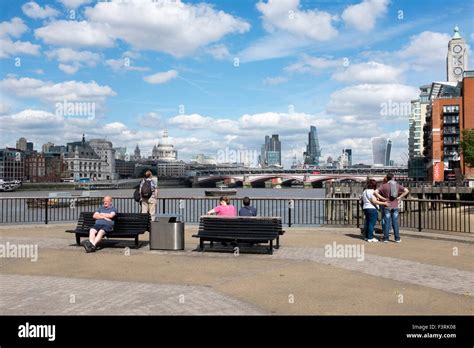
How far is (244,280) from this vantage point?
27.8 feet

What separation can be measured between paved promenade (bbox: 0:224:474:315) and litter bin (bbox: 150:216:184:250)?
0.29 metres

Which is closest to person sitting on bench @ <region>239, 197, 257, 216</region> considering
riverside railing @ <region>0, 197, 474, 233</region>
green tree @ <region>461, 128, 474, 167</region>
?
riverside railing @ <region>0, 197, 474, 233</region>

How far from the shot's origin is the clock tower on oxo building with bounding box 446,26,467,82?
184m

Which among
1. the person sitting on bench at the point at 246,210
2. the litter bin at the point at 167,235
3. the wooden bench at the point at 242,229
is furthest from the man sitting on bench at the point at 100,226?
the person sitting on bench at the point at 246,210

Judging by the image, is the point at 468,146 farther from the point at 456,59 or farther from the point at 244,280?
the point at 456,59

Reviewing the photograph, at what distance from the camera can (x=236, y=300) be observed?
702cm

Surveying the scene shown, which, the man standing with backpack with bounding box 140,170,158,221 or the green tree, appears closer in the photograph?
the man standing with backpack with bounding box 140,170,158,221

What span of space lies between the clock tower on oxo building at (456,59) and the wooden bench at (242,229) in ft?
641

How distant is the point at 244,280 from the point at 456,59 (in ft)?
656

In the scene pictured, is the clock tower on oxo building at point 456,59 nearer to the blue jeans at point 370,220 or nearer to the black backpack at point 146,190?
the blue jeans at point 370,220

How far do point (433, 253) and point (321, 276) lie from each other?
409 centimetres

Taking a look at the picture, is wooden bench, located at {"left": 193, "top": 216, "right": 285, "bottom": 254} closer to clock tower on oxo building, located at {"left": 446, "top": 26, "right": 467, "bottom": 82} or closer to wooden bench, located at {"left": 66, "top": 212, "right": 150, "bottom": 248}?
wooden bench, located at {"left": 66, "top": 212, "right": 150, "bottom": 248}
